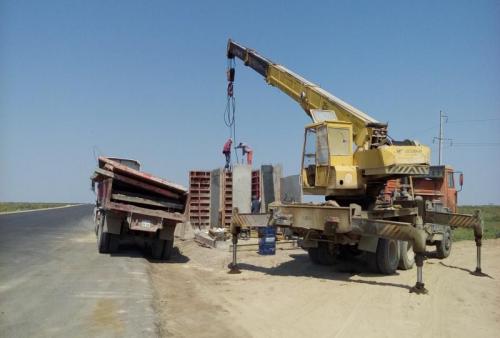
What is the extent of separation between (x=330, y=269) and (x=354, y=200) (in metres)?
1.92

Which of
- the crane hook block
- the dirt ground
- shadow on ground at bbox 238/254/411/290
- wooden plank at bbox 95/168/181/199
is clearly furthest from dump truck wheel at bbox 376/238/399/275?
the crane hook block

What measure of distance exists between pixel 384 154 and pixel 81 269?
703cm

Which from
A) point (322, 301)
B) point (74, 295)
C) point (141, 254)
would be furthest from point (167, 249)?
point (322, 301)

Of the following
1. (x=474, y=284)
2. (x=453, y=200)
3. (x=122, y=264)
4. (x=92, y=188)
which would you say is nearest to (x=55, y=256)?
(x=122, y=264)

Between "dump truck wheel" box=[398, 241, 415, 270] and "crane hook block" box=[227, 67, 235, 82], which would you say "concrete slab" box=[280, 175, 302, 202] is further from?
"dump truck wheel" box=[398, 241, 415, 270]

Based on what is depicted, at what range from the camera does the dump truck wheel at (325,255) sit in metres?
12.6

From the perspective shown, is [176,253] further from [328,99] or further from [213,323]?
[213,323]

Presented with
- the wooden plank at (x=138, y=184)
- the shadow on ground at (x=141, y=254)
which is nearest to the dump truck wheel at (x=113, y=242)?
the shadow on ground at (x=141, y=254)

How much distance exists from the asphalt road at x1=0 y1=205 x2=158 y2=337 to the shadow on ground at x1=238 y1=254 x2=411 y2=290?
3.25 m

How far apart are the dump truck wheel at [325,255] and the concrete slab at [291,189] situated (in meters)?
6.10

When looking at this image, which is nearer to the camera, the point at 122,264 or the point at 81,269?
the point at 81,269

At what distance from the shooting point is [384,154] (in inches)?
412

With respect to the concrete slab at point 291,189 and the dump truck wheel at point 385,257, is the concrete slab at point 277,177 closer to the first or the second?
the concrete slab at point 291,189

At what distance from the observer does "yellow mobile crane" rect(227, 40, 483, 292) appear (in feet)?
33.9
